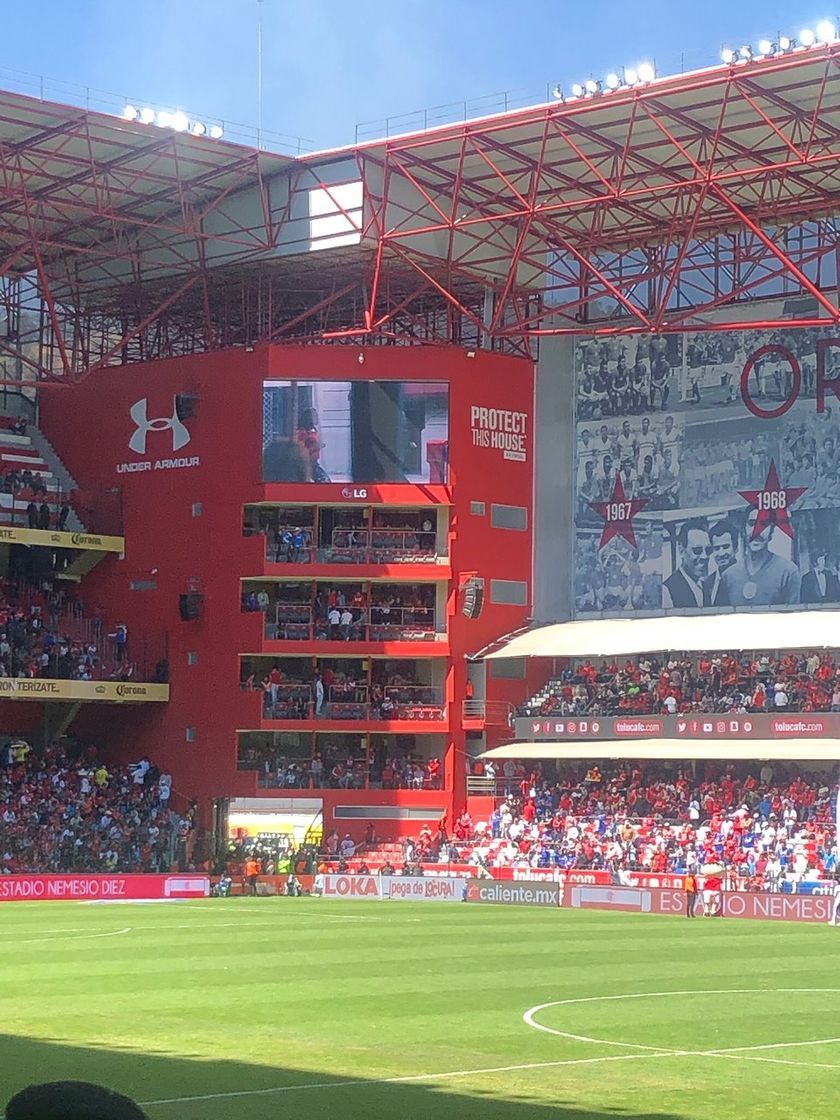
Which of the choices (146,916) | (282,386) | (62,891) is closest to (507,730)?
(282,386)

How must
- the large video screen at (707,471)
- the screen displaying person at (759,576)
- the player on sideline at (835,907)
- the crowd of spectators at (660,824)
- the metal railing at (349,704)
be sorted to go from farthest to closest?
the metal railing at (349,704) → the screen displaying person at (759,576) → the large video screen at (707,471) → the crowd of spectators at (660,824) → the player on sideline at (835,907)

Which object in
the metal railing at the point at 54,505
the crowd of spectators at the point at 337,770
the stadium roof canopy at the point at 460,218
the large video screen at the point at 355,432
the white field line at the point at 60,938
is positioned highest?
the stadium roof canopy at the point at 460,218

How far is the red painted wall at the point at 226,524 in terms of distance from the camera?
58062 mm

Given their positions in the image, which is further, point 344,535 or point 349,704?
point 344,535

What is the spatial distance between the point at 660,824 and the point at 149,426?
73.1ft

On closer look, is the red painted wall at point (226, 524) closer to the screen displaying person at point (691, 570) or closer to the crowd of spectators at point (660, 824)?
the crowd of spectators at point (660, 824)

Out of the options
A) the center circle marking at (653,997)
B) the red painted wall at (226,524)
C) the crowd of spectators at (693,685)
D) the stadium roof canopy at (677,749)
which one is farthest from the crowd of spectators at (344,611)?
the center circle marking at (653,997)

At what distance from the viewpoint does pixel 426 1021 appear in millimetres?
19391

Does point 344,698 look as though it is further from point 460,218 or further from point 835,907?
point 835,907

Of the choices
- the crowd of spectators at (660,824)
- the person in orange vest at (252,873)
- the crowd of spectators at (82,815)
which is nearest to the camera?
the crowd of spectators at (660,824)

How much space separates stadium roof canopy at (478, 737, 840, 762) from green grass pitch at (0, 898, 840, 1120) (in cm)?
1530

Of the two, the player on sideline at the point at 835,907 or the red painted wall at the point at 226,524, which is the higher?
the red painted wall at the point at 226,524

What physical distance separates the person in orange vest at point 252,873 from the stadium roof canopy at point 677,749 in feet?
30.6

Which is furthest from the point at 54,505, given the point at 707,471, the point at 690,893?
the point at 690,893
